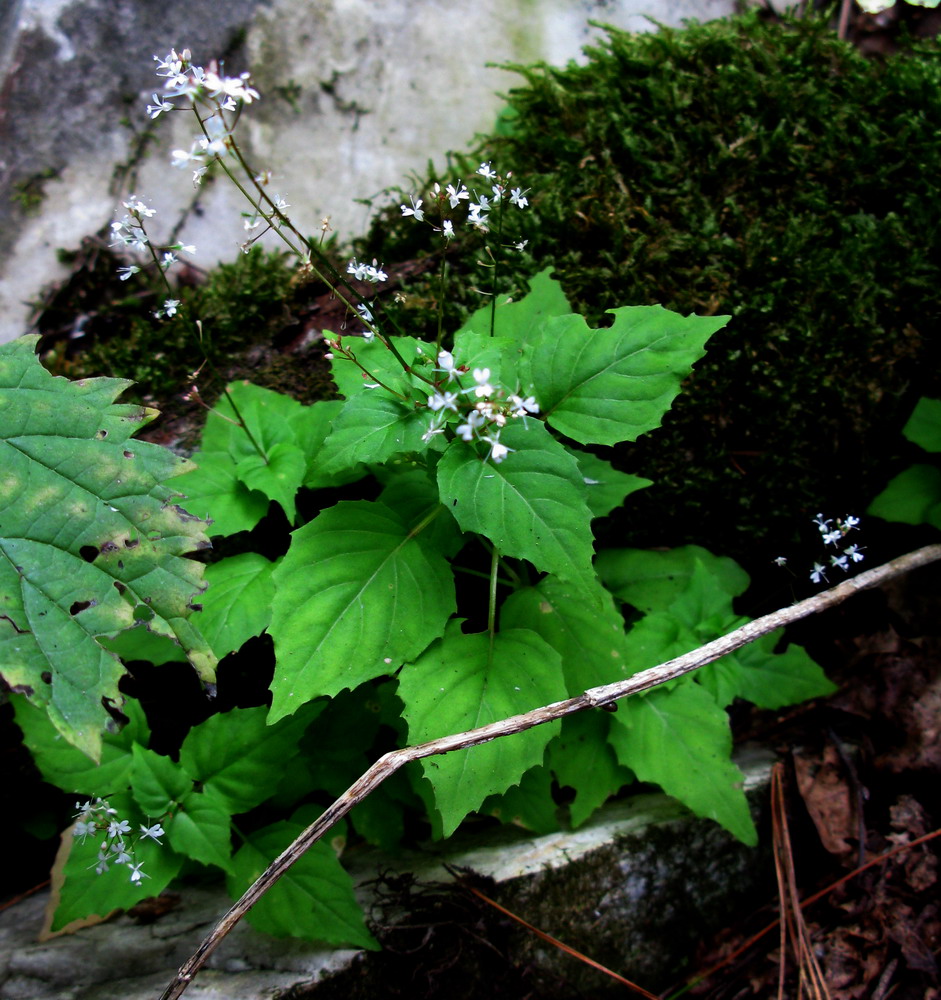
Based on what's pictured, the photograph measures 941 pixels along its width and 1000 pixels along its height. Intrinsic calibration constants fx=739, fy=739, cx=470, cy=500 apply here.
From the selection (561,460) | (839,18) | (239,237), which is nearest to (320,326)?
(239,237)

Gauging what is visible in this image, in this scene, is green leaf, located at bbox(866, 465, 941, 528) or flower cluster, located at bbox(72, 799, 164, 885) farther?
green leaf, located at bbox(866, 465, 941, 528)

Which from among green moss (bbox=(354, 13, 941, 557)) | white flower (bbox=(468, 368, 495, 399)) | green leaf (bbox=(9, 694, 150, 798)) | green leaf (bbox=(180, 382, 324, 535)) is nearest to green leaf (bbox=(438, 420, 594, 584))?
white flower (bbox=(468, 368, 495, 399))

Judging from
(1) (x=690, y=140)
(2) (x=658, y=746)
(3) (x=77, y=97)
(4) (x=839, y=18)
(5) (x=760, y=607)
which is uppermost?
(3) (x=77, y=97)

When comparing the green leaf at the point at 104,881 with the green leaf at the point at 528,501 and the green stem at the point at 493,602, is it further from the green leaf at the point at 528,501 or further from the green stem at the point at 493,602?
the green leaf at the point at 528,501

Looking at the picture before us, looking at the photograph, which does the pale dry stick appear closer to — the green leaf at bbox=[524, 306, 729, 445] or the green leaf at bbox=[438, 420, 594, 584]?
the green leaf at bbox=[438, 420, 594, 584]

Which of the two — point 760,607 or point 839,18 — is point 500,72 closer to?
point 839,18
